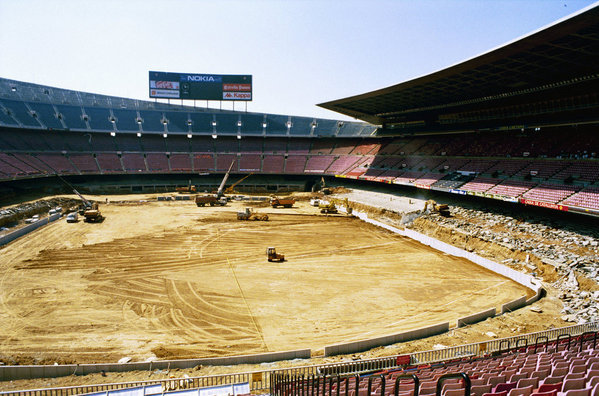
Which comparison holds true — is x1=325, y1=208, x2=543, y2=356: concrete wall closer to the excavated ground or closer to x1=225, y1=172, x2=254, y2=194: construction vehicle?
the excavated ground

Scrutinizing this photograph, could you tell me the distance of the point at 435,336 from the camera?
15.8 m

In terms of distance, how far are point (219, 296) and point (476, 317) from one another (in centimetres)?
1369

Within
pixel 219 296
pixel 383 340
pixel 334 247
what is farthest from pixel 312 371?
pixel 334 247

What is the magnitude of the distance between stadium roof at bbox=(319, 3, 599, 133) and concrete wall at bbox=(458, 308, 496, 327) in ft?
63.1

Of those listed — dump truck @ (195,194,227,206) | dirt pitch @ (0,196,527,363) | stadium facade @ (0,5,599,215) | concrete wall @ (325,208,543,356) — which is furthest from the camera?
dump truck @ (195,194,227,206)

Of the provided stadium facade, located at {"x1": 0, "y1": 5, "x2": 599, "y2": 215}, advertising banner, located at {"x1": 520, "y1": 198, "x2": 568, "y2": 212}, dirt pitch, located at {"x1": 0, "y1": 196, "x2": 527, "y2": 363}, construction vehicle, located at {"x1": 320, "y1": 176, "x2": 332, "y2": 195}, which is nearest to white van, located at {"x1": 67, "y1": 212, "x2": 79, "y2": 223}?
dirt pitch, located at {"x1": 0, "y1": 196, "x2": 527, "y2": 363}

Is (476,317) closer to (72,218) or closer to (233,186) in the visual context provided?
(72,218)

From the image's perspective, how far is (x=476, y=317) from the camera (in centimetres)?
1706

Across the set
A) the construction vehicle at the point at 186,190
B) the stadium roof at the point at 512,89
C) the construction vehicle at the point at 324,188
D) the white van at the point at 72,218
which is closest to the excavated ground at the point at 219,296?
the white van at the point at 72,218

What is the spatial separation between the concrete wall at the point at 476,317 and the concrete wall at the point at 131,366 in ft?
26.4

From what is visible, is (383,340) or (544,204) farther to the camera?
(544,204)

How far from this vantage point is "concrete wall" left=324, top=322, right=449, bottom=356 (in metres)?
14.1

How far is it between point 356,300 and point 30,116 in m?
64.3

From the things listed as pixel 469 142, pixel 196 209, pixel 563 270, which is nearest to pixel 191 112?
pixel 196 209
